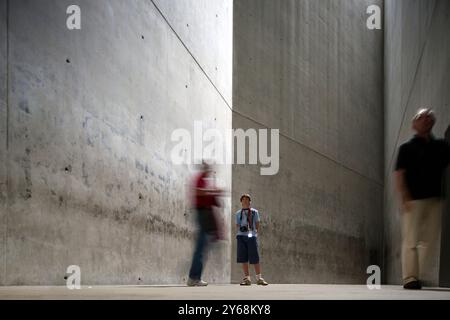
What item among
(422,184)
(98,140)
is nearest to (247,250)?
(98,140)

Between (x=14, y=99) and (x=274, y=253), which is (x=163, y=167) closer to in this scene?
(x=14, y=99)

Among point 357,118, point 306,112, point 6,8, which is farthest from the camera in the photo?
point 357,118

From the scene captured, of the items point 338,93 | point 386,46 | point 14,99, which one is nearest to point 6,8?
point 14,99

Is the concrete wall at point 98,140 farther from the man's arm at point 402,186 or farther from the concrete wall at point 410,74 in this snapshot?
the concrete wall at point 410,74

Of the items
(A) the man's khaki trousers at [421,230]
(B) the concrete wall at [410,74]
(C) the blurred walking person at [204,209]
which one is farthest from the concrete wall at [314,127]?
(A) the man's khaki trousers at [421,230]

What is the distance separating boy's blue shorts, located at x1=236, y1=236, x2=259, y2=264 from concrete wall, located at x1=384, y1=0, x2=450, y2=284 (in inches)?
95.9

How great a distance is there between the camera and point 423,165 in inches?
233

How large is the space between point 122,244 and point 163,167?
192cm

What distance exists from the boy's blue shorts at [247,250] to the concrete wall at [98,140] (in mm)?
1047

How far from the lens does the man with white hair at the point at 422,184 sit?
19.5 ft

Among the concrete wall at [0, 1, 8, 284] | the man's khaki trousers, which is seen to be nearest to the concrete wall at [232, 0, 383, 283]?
the man's khaki trousers

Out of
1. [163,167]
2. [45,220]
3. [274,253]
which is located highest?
[163,167]
